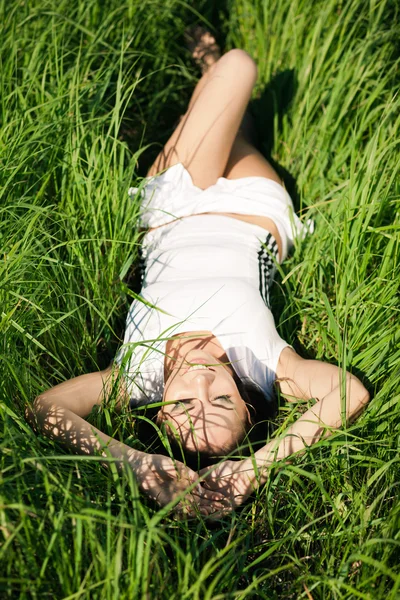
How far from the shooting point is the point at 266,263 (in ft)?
8.11

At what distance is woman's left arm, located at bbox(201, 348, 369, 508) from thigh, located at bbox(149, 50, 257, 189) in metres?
1.04

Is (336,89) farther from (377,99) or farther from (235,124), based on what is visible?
(235,124)

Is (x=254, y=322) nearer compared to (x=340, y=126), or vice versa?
(x=254, y=322)

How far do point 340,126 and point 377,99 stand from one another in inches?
9.3

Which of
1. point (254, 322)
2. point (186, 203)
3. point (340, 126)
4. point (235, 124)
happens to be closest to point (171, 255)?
point (186, 203)

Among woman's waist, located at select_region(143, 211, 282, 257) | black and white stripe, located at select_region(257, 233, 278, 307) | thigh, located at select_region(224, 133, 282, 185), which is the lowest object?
black and white stripe, located at select_region(257, 233, 278, 307)

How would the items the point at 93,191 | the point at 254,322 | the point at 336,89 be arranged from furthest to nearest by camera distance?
the point at 336,89 → the point at 93,191 → the point at 254,322

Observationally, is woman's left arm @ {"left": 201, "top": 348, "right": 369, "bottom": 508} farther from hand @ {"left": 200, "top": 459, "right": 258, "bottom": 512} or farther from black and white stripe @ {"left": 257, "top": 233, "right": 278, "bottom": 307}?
black and white stripe @ {"left": 257, "top": 233, "right": 278, "bottom": 307}

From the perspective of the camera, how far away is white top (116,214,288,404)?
6.95 ft

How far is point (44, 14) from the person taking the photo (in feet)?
9.00

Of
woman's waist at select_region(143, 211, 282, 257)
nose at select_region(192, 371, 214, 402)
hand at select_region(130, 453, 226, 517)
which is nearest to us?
hand at select_region(130, 453, 226, 517)

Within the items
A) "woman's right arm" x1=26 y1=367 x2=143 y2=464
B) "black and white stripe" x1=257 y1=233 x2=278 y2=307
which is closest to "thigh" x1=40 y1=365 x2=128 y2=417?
"woman's right arm" x1=26 y1=367 x2=143 y2=464

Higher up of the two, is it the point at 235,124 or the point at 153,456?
the point at 235,124

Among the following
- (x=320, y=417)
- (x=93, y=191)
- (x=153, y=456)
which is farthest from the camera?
(x=93, y=191)
